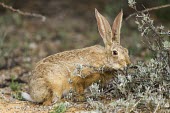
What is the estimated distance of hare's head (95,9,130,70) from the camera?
598 centimetres

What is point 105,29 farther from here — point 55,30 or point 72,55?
point 55,30

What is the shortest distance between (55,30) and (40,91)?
5199 mm

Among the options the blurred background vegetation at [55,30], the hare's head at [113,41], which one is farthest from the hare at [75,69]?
the blurred background vegetation at [55,30]

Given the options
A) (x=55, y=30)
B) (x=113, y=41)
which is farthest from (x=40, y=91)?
(x=55, y=30)

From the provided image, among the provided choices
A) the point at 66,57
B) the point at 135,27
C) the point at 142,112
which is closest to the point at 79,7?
the point at 135,27

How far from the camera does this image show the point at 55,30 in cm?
1086

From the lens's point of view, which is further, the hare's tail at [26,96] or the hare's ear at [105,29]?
the hare's ear at [105,29]

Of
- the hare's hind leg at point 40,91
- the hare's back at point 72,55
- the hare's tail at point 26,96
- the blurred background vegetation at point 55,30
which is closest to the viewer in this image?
the hare's hind leg at point 40,91

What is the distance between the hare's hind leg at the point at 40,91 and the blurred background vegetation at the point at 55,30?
1.66m

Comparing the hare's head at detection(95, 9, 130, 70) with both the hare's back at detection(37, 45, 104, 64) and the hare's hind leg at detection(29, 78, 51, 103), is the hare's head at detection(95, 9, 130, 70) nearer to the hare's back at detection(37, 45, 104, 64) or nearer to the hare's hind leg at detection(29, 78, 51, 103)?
the hare's back at detection(37, 45, 104, 64)

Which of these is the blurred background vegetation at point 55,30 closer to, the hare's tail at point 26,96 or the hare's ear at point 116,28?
the hare's tail at point 26,96

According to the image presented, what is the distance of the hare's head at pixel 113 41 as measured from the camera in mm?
5977

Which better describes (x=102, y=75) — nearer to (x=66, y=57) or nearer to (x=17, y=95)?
(x=66, y=57)

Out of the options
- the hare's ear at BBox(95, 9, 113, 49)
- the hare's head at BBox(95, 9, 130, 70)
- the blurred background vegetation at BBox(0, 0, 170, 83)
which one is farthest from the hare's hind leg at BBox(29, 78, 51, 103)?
the blurred background vegetation at BBox(0, 0, 170, 83)
